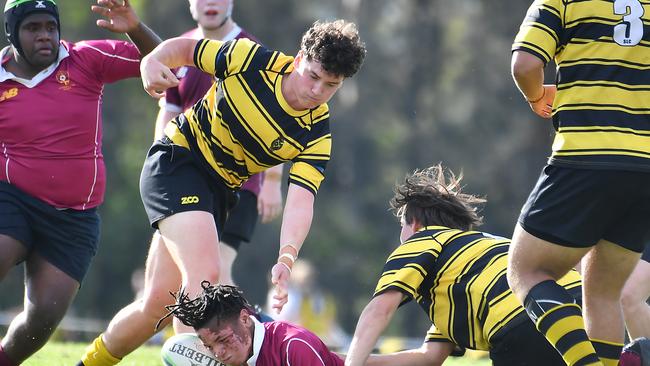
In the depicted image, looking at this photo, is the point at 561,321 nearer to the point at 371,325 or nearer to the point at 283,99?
the point at 371,325

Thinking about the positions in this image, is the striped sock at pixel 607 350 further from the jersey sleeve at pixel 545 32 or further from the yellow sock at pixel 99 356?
the yellow sock at pixel 99 356

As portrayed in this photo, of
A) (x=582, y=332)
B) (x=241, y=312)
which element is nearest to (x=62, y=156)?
(x=241, y=312)

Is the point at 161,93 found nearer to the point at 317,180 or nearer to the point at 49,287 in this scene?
the point at 317,180

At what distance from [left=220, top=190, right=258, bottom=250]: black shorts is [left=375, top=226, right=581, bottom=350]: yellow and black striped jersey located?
2266mm

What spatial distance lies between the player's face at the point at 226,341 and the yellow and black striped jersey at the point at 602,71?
63.4 inches

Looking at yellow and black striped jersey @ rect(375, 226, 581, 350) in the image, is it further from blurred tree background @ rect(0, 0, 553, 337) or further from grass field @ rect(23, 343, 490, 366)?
blurred tree background @ rect(0, 0, 553, 337)

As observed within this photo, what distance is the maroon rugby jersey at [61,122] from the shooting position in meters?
6.25

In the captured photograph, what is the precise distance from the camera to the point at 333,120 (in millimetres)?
27672

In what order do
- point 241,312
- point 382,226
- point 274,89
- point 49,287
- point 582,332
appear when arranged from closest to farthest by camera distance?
point 582,332 < point 241,312 < point 274,89 < point 49,287 < point 382,226

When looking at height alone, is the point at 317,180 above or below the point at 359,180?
above

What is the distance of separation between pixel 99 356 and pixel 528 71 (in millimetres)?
2728

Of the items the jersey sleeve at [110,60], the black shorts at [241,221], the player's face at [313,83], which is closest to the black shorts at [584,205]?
the player's face at [313,83]

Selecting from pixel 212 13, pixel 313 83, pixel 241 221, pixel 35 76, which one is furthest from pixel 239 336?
pixel 212 13

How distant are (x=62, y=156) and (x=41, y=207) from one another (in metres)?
0.30
